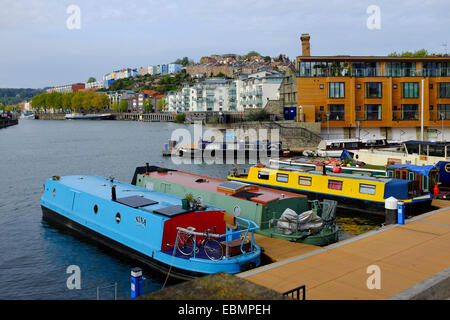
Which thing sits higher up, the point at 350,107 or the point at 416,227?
the point at 350,107

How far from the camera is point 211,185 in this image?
2595cm

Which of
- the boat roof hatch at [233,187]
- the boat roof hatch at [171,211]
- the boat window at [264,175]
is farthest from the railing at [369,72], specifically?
the boat roof hatch at [171,211]

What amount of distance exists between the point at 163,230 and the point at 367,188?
1639 centimetres

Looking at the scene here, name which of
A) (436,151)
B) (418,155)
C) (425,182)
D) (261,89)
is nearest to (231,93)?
(261,89)

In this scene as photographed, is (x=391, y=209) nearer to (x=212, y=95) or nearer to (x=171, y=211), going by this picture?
(x=171, y=211)

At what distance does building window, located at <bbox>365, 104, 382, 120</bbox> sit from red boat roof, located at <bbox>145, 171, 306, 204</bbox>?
162ft

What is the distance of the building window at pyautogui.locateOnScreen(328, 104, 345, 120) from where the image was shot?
69.4m

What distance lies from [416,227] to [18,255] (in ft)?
A: 66.0

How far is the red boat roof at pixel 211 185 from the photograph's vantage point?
878 inches

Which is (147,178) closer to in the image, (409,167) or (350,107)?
(409,167)

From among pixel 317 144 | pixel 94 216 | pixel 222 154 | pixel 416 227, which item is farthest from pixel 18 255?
pixel 317 144

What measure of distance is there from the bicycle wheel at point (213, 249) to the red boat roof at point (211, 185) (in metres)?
4.45

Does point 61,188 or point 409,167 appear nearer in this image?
point 61,188

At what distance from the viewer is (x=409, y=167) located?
99.8 feet
